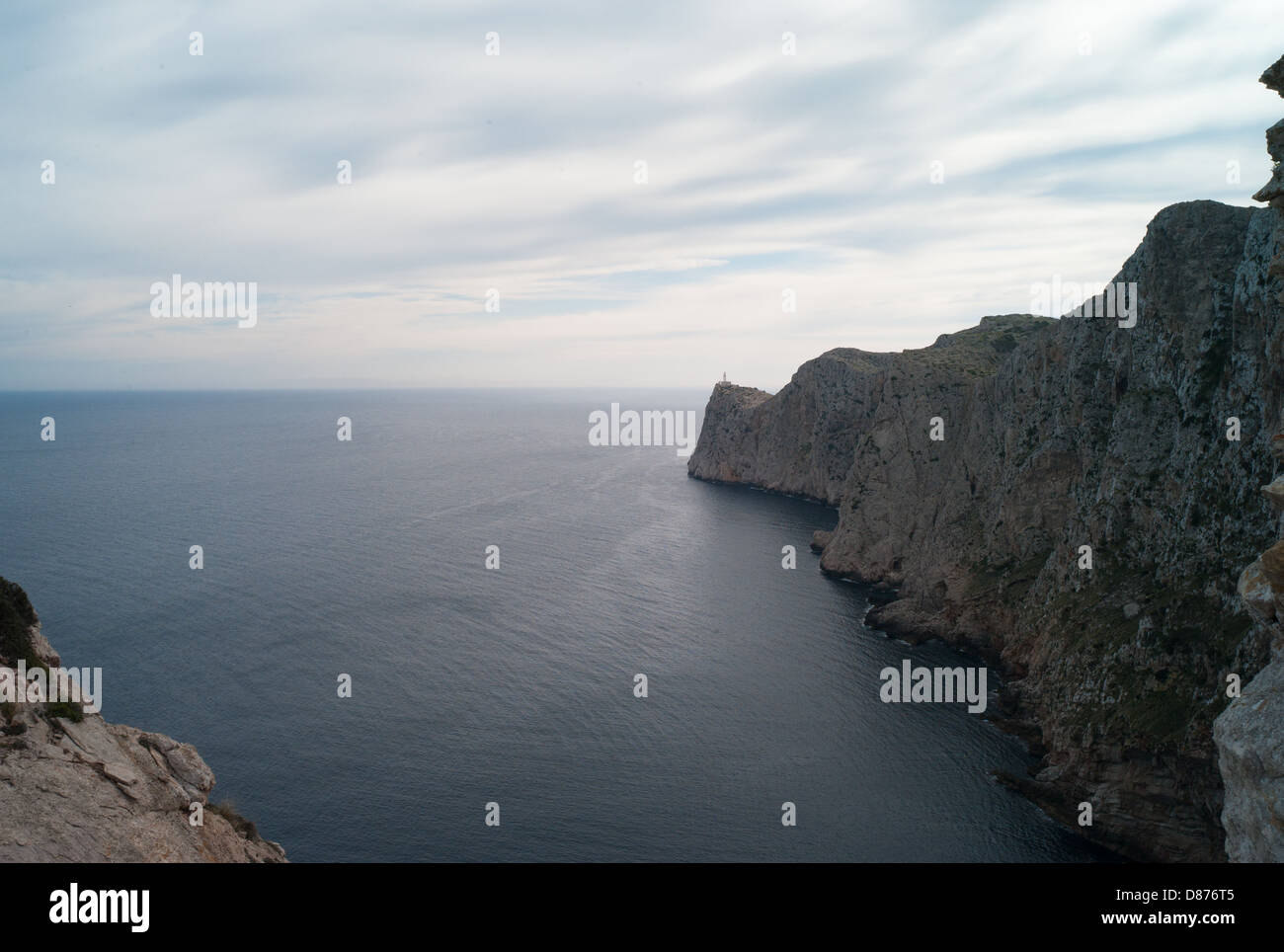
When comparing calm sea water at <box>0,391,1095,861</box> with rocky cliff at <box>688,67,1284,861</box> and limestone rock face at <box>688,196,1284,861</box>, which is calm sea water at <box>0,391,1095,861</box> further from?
limestone rock face at <box>688,196,1284,861</box>

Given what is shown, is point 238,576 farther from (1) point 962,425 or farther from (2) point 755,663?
(1) point 962,425

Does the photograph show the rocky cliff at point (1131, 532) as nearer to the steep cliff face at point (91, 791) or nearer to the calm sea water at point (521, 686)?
the calm sea water at point (521, 686)

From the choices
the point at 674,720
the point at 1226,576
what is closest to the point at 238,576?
the point at 674,720

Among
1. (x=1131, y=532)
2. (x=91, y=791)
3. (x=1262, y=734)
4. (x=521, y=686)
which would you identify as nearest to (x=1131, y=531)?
(x=1131, y=532)

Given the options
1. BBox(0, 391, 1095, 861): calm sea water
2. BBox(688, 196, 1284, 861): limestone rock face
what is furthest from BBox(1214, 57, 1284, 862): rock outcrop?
BBox(0, 391, 1095, 861): calm sea water

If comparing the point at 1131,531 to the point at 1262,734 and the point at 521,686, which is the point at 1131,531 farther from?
the point at 521,686

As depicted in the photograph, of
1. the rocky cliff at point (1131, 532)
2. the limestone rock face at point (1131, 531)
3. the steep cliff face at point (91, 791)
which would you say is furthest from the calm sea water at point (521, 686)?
the steep cliff face at point (91, 791)

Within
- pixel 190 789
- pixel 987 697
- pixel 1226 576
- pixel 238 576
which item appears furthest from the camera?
pixel 238 576
